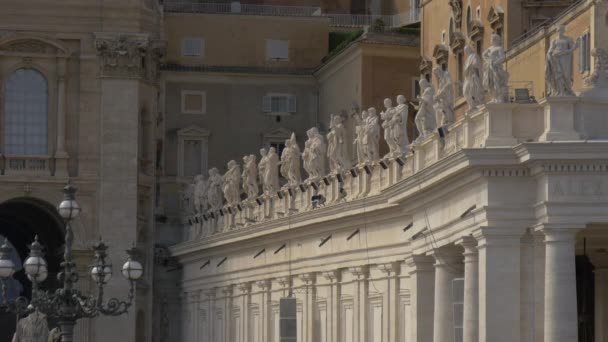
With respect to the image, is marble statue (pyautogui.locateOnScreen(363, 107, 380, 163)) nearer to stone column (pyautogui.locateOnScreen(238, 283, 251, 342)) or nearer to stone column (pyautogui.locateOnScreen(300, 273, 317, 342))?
stone column (pyautogui.locateOnScreen(300, 273, 317, 342))

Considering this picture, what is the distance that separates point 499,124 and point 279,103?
1732 inches

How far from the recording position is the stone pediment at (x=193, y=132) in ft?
264

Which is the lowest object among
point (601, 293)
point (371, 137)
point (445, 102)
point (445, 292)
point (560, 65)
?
point (445, 292)

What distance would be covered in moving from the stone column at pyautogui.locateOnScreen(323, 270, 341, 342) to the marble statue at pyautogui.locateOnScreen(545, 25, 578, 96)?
18.5 metres

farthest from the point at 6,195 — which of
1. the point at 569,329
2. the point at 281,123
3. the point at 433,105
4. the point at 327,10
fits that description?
the point at 569,329

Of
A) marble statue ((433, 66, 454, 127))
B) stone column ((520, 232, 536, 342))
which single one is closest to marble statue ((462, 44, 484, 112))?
stone column ((520, 232, 536, 342))

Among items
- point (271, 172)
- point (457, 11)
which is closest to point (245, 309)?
point (271, 172)

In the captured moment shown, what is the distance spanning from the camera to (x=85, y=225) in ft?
246

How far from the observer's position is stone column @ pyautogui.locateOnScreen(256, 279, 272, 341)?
203ft

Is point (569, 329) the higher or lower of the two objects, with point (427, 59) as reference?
lower

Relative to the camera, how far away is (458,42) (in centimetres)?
6612

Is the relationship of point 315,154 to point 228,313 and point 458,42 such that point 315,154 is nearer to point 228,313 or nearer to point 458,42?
point 458,42

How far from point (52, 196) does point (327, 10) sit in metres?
17.5

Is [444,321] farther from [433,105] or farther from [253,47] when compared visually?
[253,47]
